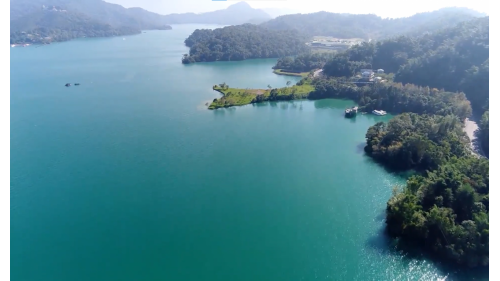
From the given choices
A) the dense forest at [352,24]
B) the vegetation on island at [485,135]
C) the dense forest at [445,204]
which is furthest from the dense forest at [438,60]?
the dense forest at [352,24]

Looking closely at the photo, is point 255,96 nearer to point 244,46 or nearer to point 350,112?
point 350,112

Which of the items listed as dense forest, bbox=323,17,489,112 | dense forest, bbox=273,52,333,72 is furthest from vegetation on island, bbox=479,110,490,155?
dense forest, bbox=273,52,333,72

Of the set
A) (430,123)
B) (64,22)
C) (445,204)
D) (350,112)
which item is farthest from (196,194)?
(64,22)

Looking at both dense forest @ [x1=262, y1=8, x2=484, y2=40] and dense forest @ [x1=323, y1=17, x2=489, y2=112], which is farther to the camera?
dense forest @ [x1=262, y1=8, x2=484, y2=40]

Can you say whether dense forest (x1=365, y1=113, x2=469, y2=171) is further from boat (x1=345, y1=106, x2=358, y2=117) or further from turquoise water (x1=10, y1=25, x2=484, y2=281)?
boat (x1=345, y1=106, x2=358, y2=117)

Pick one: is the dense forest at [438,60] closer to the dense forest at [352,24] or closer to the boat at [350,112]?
the boat at [350,112]

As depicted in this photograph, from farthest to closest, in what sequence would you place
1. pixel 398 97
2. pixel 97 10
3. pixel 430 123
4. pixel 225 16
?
Answer: pixel 225 16, pixel 97 10, pixel 398 97, pixel 430 123
